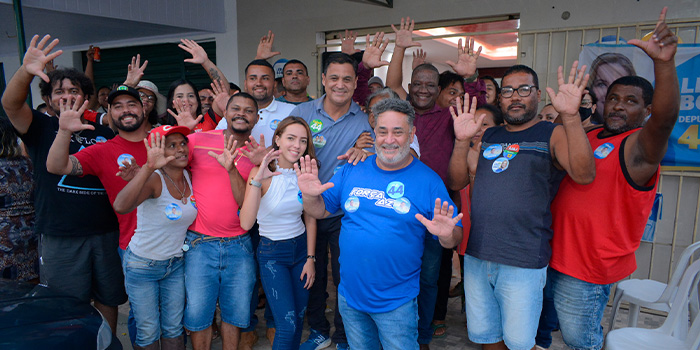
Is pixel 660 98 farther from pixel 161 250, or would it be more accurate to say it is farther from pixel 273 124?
pixel 161 250

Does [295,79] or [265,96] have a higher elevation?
[295,79]

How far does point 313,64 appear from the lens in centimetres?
703

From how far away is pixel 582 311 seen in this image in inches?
99.4

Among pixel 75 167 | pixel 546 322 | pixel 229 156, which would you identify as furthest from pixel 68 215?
pixel 546 322

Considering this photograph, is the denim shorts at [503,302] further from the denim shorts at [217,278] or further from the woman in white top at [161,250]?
the woman in white top at [161,250]

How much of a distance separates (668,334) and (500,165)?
1.55 meters

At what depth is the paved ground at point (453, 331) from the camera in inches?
140

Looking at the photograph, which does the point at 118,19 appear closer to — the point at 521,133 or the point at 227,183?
the point at 227,183

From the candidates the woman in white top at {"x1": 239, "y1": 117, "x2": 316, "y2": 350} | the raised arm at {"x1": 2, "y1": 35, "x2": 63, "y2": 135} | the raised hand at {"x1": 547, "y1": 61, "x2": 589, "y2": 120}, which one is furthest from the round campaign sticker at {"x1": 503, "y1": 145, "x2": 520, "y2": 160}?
the raised arm at {"x1": 2, "y1": 35, "x2": 63, "y2": 135}

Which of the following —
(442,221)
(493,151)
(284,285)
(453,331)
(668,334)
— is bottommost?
(453,331)

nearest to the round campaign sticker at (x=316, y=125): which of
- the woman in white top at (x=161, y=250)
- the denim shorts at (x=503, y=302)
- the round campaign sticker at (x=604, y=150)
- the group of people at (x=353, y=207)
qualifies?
the group of people at (x=353, y=207)

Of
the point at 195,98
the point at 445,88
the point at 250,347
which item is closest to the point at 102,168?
the point at 195,98

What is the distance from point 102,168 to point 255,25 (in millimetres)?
5450

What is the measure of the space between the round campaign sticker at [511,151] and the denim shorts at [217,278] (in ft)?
5.99
